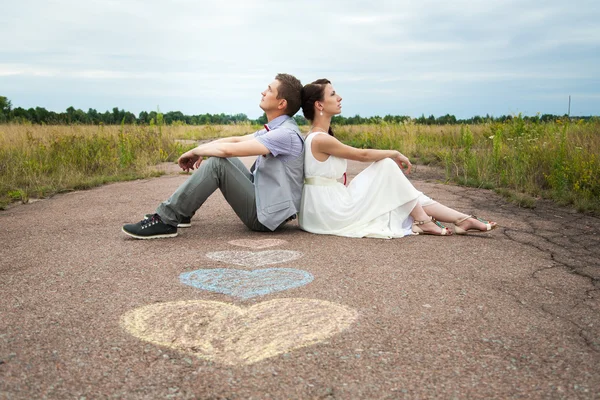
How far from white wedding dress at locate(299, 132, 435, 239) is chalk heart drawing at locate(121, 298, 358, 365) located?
177 cm

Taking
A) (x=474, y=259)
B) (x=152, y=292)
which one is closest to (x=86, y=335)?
(x=152, y=292)

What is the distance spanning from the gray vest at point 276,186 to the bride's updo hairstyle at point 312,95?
172mm

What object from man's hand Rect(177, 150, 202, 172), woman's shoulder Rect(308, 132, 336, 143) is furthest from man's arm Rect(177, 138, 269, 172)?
woman's shoulder Rect(308, 132, 336, 143)

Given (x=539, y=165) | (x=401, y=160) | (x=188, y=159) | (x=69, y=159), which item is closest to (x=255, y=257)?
(x=188, y=159)

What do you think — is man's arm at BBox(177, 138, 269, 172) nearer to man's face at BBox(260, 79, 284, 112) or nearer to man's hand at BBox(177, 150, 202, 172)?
man's hand at BBox(177, 150, 202, 172)

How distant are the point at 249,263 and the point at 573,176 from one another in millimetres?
4869

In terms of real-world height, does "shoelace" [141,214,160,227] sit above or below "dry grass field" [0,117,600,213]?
below

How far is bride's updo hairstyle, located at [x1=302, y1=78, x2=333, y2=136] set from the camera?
4.44m

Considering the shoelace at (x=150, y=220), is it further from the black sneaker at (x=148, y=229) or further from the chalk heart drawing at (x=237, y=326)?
the chalk heart drawing at (x=237, y=326)

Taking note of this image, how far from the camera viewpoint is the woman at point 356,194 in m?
4.43

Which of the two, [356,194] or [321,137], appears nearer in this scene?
[321,137]

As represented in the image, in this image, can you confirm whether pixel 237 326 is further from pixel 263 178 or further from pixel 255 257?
pixel 263 178

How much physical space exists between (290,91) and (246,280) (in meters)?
1.83

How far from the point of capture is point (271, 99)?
4320 mm
